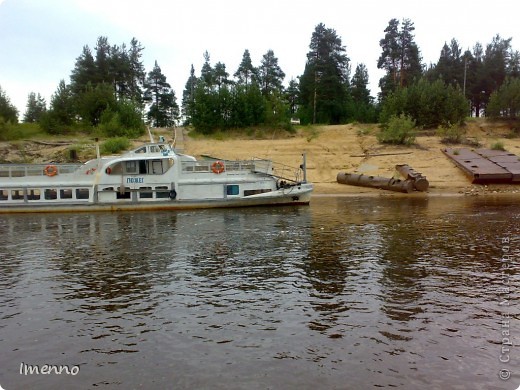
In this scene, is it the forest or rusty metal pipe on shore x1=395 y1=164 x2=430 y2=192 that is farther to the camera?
the forest

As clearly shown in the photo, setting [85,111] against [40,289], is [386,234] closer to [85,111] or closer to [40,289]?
[40,289]

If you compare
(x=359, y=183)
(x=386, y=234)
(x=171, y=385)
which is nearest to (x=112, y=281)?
(x=171, y=385)

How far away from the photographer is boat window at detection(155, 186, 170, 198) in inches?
1270

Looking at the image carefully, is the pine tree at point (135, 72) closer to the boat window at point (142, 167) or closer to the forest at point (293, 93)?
the forest at point (293, 93)

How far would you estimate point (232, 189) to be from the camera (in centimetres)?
3266

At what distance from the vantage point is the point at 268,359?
9250 mm

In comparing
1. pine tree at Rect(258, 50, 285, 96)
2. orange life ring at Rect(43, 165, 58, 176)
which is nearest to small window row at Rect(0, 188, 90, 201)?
orange life ring at Rect(43, 165, 58, 176)

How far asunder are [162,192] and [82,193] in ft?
18.5

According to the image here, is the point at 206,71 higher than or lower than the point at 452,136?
higher

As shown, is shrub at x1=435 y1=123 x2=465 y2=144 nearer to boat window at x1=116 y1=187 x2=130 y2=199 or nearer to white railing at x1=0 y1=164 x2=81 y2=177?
boat window at x1=116 y1=187 x2=130 y2=199

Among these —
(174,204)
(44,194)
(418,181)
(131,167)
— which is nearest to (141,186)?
Answer: (131,167)

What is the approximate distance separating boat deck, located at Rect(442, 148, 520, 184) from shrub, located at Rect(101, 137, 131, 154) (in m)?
33.4

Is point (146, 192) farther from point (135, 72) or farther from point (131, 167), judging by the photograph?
point (135, 72)

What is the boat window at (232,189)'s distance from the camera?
32.6m
